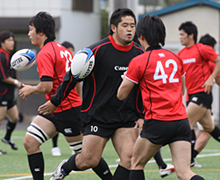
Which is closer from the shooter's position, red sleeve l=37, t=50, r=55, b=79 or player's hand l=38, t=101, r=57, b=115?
player's hand l=38, t=101, r=57, b=115

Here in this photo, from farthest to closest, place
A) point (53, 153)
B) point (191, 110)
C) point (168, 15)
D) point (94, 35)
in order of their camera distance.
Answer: point (94, 35)
point (168, 15)
point (53, 153)
point (191, 110)

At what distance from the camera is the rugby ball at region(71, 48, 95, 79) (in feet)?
19.1

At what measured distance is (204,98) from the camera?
9086 millimetres

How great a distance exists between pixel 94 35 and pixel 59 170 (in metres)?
16.5

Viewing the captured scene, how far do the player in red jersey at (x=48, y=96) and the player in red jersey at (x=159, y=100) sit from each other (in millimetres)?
1429

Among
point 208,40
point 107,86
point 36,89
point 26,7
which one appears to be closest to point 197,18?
point 26,7

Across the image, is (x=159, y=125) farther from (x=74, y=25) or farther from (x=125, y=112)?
(x=74, y=25)

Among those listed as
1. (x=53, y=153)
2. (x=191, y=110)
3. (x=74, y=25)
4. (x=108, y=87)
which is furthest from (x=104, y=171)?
(x=74, y=25)

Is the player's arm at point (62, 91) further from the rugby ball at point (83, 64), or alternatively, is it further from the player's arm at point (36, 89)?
the player's arm at point (36, 89)

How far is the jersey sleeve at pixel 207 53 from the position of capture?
888 cm

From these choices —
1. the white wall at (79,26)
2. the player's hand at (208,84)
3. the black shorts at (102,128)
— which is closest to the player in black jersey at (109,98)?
the black shorts at (102,128)

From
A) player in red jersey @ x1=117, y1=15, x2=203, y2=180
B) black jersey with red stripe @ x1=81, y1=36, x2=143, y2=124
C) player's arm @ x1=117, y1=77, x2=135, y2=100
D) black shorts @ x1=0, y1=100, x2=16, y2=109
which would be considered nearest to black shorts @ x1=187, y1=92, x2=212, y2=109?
black jersey with red stripe @ x1=81, y1=36, x2=143, y2=124

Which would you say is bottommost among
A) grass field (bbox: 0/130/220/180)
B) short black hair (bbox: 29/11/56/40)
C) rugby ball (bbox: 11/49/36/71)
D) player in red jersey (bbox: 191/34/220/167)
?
grass field (bbox: 0/130/220/180)

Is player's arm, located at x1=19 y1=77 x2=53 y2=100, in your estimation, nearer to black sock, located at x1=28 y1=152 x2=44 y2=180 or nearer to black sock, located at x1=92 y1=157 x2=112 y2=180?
black sock, located at x1=28 y1=152 x2=44 y2=180
